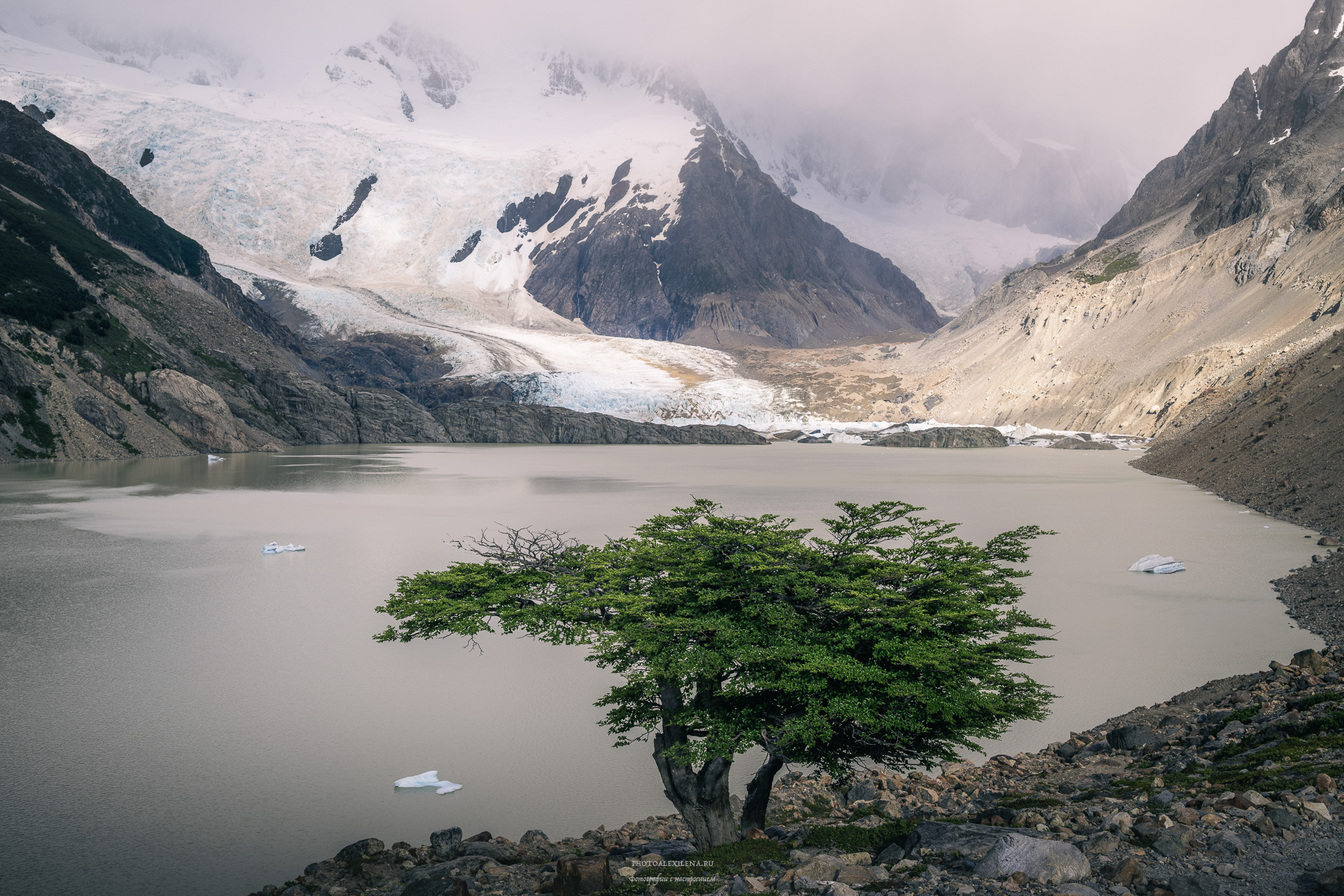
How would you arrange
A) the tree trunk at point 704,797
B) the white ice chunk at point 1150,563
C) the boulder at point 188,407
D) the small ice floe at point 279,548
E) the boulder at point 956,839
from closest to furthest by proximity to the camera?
the boulder at point 956,839, the tree trunk at point 704,797, the white ice chunk at point 1150,563, the small ice floe at point 279,548, the boulder at point 188,407

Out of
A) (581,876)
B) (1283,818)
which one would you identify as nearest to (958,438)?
(1283,818)

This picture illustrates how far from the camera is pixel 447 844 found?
680cm

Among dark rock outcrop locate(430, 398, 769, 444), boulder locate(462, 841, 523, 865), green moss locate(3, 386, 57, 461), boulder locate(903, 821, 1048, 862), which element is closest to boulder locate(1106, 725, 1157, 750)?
boulder locate(903, 821, 1048, 862)

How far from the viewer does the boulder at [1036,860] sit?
15.2 ft

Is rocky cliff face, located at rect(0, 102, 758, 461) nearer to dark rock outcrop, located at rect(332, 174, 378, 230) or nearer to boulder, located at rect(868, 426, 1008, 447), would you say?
boulder, located at rect(868, 426, 1008, 447)

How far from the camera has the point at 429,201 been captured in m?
192

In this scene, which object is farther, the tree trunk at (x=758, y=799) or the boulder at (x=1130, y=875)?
the tree trunk at (x=758, y=799)

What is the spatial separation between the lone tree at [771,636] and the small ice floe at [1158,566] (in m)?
12.8

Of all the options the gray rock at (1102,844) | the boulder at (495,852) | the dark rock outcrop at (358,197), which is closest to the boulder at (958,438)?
the boulder at (495,852)

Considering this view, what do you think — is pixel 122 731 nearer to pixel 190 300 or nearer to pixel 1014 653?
pixel 1014 653

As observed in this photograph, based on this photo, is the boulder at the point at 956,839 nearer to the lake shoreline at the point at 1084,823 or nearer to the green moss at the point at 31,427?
the lake shoreline at the point at 1084,823

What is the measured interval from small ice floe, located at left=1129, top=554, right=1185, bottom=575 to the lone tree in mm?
12798

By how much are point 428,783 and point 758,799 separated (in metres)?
3.35

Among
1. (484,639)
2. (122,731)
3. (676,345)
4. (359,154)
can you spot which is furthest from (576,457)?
(359,154)
